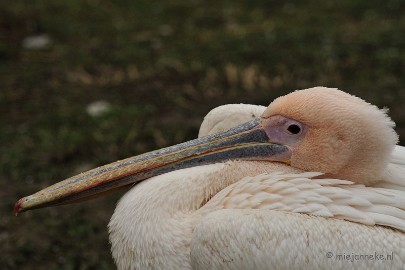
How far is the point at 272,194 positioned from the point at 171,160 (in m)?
0.59

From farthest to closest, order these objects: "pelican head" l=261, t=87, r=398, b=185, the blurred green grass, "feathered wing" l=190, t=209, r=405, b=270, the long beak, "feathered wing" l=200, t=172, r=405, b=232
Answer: the blurred green grass < the long beak < "pelican head" l=261, t=87, r=398, b=185 < "feathered wing" l=200, t=172, r=405, b=232 < "feathered wing" l=190, t=209, r=405, b=270

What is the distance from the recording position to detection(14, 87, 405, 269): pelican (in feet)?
10.9

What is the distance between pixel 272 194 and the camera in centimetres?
352

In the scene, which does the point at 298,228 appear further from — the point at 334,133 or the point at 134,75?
the point at 134,75

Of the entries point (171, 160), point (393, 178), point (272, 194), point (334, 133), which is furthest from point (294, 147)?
point (171, 160)

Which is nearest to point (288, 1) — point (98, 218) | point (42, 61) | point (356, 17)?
point (356, 17)

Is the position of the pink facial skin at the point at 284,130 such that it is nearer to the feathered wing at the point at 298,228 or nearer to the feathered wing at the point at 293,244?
the feathered wing at the point at 298,228

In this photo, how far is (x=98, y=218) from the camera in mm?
5734

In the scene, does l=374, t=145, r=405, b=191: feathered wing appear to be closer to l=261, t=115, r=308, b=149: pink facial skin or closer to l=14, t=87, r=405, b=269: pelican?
l=14, t=87, r=405, b=269: pelican

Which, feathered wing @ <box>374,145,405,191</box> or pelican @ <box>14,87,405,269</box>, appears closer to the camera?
pelican @ <box>14,87,405,269</box>

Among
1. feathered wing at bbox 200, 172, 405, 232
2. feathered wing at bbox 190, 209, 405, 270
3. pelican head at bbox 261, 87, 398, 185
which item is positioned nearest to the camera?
feathered wing at bbox 190, 209, 405, 270

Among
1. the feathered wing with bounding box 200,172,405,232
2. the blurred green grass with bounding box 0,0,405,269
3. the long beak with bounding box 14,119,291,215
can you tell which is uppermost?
the feathered wing with bounding box 200,172,405,232

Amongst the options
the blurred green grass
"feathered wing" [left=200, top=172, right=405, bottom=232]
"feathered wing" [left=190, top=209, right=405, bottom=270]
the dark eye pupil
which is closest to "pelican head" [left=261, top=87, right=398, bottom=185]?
the dark eye pupil

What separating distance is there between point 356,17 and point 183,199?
6363mm
